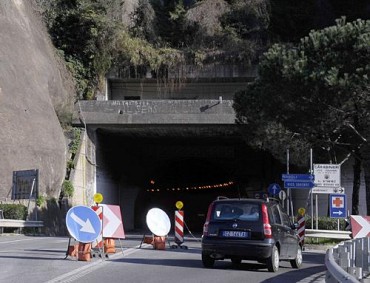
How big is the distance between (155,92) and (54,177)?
15.0 m

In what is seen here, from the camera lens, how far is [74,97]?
131ft

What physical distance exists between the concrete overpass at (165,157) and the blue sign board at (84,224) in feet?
70.2

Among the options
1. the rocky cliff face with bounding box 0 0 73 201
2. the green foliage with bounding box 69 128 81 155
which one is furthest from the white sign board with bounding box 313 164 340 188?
the green foliage with bounding box 69 128 81 155

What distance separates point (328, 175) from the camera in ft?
84.1

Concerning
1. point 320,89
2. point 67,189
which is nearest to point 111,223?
point 320,89

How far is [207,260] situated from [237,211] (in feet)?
4.47

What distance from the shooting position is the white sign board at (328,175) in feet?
83.9

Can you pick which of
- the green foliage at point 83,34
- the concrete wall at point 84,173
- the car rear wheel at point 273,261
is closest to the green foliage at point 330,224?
the concrete wall at point 84,173

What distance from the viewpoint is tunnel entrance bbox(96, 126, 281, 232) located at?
4266cm

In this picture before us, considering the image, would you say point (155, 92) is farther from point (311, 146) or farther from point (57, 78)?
point (311, 146)

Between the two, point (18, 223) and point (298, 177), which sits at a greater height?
point (298, 177)

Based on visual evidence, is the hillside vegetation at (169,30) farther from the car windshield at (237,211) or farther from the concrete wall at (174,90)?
the car windshield at (237,211)

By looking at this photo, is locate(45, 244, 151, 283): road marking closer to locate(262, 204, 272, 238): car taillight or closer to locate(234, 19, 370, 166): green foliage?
locate(262, 204, 272, 238): car taillight

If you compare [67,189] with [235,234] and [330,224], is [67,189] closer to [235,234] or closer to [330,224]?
[330,224]
